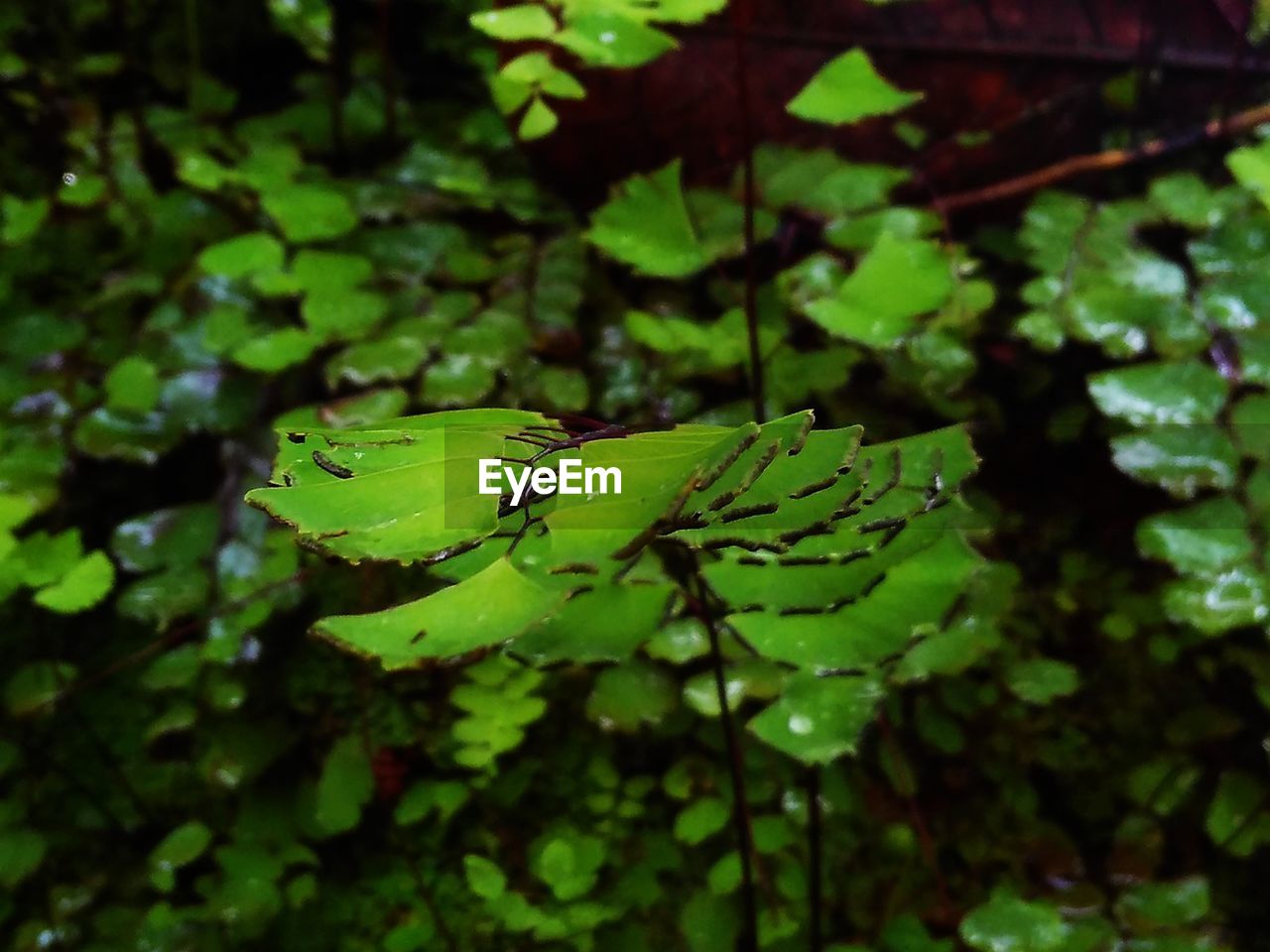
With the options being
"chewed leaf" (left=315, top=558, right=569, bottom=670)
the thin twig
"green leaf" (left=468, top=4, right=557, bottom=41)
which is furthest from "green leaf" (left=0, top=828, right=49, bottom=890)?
the thin twig

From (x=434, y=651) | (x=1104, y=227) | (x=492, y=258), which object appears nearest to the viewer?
(x=434, y=651)

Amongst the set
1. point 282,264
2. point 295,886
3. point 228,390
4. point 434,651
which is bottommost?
point 295,886

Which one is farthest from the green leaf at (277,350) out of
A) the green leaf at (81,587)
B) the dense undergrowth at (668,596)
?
the green leaf at (81,587)

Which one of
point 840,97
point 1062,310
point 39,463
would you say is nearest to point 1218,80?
point 1062,310

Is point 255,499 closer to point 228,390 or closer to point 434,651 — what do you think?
point 434,651

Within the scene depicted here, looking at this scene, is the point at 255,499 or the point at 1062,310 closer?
the point at 255,499

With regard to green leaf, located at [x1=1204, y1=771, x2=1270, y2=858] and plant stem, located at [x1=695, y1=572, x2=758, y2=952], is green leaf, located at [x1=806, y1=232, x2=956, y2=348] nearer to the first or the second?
plant stem, located at [x1=695, y1=572, x2=758, y2=952]

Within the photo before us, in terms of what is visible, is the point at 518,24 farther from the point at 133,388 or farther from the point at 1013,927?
the point at 1013,927

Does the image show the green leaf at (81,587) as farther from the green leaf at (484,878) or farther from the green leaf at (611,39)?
the green leaf at (611,39)
